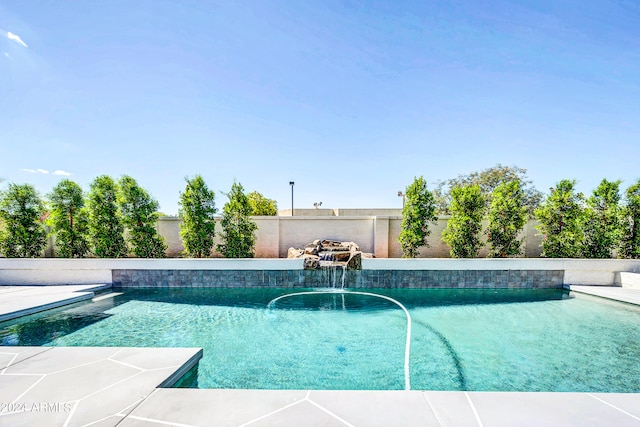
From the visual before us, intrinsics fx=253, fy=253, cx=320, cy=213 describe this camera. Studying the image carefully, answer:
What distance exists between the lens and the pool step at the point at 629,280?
7023 millimetres

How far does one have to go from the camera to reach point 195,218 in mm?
8461

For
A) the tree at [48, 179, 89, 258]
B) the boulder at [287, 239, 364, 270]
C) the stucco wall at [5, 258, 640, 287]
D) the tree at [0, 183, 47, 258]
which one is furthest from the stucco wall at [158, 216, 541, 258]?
the tree at [0, 183, 47, 258]

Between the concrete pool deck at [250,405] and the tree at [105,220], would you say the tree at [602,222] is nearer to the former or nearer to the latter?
the concrete pool deck at [250,405]

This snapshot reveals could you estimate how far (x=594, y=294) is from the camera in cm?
666

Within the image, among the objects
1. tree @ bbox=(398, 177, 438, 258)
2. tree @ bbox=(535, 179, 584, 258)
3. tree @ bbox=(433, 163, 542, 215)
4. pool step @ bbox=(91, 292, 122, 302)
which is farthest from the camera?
tree @ bbox=(433, 163, 542, 215)

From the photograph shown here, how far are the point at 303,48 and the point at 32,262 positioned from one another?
431 inches

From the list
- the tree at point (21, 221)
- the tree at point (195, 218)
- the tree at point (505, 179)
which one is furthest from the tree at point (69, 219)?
the tree at point (505, 179)

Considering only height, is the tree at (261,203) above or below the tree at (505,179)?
below

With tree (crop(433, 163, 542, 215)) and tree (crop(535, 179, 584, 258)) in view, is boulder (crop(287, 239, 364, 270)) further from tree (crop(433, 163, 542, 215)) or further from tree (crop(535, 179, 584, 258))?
tree (crop(433, 163, 542, 215))

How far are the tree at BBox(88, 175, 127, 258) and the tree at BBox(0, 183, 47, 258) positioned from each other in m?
1.99

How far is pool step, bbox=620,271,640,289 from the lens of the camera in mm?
7023

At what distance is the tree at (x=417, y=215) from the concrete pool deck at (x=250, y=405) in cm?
703

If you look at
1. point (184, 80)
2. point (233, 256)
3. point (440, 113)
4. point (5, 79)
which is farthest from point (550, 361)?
point (5, 79)

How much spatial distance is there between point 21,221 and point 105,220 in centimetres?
273
